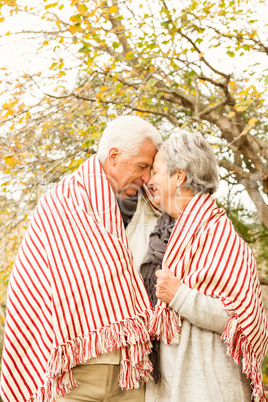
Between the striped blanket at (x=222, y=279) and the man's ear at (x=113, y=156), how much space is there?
36cm

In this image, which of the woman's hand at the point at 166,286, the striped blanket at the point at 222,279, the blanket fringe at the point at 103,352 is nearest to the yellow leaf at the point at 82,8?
the striped blanket at the point at 222,279

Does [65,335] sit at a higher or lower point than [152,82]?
lower

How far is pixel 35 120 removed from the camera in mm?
3400

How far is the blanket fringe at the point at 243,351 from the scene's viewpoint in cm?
160

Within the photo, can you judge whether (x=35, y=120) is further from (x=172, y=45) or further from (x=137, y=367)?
(x=137, y=367)

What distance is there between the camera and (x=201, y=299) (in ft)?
5.31

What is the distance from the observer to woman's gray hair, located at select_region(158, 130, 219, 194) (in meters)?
1.77

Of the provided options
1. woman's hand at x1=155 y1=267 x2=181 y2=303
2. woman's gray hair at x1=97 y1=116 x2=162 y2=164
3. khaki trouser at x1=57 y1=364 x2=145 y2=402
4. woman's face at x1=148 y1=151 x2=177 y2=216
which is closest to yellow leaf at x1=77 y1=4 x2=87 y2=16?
woman's gray hair at x1=97 y1=116 x2=162 y2=164

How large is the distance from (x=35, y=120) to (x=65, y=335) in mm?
2188

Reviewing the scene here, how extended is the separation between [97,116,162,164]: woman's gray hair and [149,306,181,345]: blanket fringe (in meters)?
0.64

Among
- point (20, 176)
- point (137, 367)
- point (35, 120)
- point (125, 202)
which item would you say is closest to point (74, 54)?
point (35, 120)

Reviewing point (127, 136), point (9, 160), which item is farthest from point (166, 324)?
point (9, 160)

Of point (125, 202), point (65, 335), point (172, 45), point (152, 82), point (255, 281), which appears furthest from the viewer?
point (172, 45)

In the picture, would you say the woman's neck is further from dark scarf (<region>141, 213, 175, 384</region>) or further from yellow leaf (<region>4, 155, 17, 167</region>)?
yellow leaf (<region>4, 155, 17, 167</region>)
